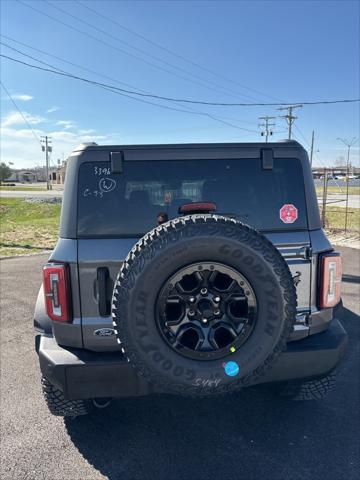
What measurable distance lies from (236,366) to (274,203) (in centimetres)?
109

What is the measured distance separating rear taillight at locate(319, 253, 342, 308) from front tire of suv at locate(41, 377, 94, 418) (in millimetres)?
1802

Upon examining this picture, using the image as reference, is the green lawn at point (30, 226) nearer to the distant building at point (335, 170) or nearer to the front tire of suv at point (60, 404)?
the distant building at point (335, 170)

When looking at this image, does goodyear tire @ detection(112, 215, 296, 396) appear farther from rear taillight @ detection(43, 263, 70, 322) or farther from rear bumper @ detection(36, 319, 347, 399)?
rear taillight @ detection(43, 263, 70, 322)

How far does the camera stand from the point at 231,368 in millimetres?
2014

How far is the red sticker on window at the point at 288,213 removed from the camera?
2.46m

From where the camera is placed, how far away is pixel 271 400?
3.05m

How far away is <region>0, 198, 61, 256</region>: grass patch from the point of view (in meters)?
11.0

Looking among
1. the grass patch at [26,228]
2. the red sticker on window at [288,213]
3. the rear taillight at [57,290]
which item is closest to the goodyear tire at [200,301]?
the rear taillight at [57,290]

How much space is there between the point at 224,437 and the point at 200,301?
3.81 ft

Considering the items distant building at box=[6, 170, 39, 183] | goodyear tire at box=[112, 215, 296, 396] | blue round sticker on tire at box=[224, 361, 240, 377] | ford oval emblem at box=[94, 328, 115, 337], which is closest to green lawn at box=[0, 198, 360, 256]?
ford oval emblem at box=[94, 328, 115, 337]

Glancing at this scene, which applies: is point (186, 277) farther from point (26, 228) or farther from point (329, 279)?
point (26, 228)

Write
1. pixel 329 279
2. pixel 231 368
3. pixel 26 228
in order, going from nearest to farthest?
pixel 231 368
pixel 329 279
pixel 26 228

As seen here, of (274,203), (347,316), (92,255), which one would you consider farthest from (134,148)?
(347,316)

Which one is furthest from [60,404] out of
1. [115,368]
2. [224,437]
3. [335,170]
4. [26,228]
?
[26,228]
